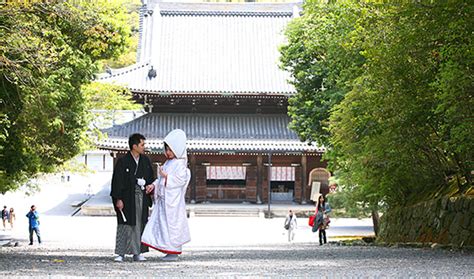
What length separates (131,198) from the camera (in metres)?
13.6

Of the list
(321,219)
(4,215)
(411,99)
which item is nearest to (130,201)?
(411,99)

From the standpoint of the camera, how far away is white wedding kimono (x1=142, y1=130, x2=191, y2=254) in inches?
532

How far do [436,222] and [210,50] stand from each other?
31.1m

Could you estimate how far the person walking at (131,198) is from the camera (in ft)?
44.3

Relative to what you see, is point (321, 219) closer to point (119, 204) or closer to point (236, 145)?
point (119, 204)

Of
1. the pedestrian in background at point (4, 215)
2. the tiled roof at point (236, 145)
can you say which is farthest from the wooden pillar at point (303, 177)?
the pedestrian in background at point (4, 215)

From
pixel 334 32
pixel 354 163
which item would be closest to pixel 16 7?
pixel 354 163

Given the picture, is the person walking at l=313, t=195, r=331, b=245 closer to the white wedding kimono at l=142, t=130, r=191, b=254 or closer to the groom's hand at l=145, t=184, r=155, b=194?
the white wedding kimono at l=142, t=130, r=191, b=254

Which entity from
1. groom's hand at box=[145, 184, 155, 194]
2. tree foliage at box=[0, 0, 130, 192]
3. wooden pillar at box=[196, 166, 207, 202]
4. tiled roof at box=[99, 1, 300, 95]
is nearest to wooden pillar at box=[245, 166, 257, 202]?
wooden pillar at box=[196, 166, 207, 202]

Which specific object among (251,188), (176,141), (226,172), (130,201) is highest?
(226,172)

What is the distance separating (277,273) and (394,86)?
594 cm

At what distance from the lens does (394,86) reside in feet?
51.2

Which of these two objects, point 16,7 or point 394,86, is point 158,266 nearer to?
point 16,7

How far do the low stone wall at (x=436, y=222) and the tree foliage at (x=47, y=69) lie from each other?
7.51 meters
